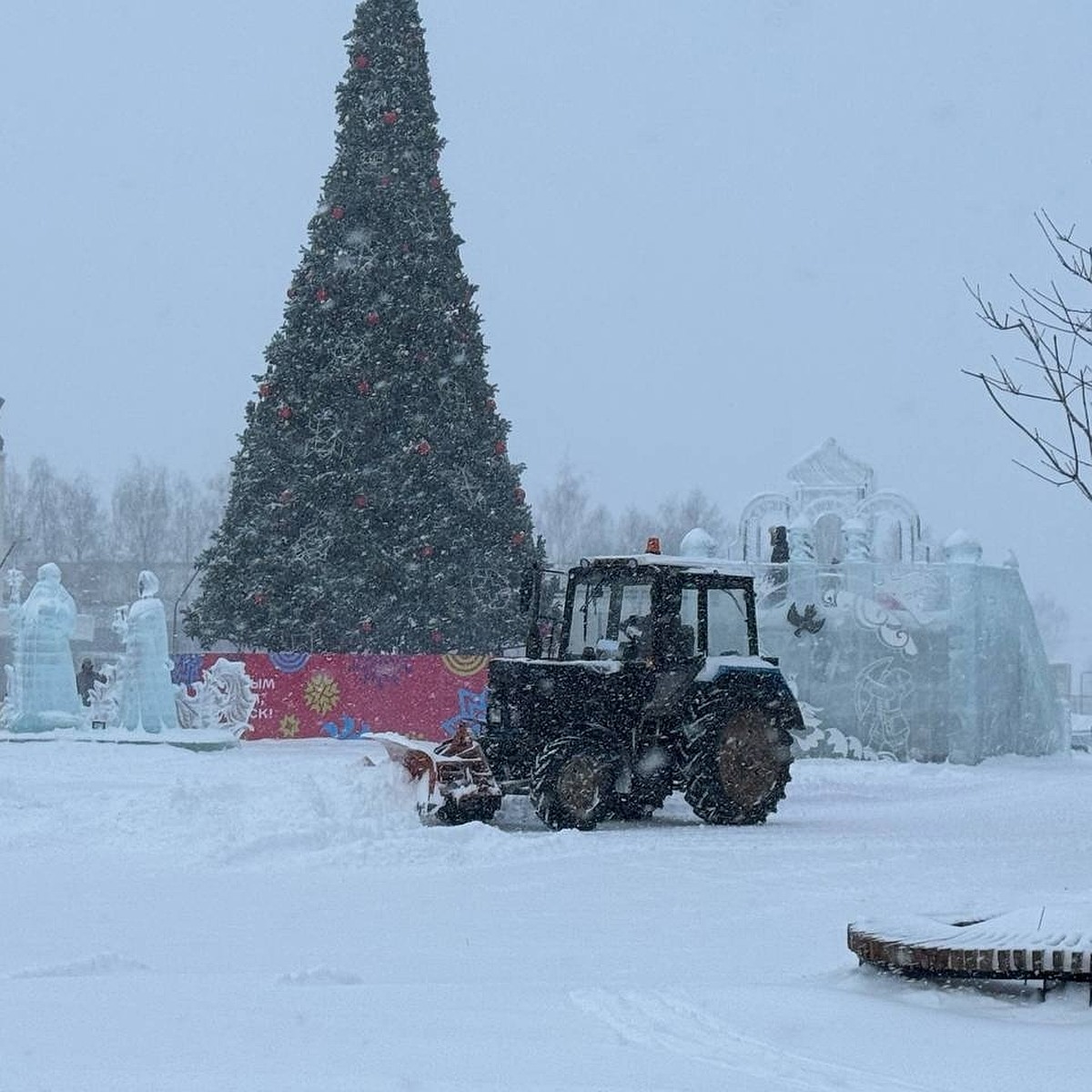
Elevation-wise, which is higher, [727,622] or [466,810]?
[727,622]

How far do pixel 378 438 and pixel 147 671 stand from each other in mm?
6874

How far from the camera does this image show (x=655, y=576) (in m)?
16.0

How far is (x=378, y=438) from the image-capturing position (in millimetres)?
32469

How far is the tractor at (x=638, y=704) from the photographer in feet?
49.9

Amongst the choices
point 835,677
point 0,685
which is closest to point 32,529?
point 0,685

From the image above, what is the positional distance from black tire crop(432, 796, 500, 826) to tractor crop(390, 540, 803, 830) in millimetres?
18

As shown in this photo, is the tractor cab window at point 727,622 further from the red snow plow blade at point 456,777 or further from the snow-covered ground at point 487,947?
the red snow plow blade at point 456,777

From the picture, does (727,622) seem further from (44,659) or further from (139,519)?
(139,519)

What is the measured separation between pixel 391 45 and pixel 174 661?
38.9 ft

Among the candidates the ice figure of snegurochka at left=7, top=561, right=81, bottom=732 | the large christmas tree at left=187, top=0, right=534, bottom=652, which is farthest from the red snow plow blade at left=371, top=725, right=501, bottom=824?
→ the large christmas tree at left=187, top=0, right=534, bottom=652

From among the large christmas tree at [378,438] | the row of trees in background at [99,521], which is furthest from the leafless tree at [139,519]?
the large christmas tree at [378,438]

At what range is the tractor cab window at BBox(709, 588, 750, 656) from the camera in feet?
54.3

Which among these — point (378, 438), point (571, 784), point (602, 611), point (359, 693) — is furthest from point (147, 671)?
point (571, 784)

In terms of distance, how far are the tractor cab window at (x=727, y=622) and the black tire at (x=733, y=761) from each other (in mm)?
583
